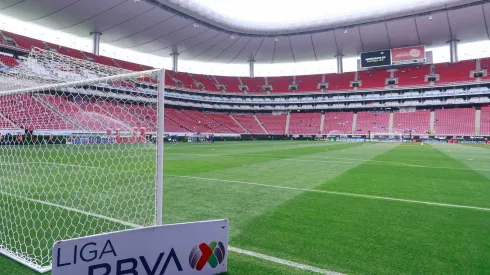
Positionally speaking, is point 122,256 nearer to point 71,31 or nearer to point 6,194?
point 6,194

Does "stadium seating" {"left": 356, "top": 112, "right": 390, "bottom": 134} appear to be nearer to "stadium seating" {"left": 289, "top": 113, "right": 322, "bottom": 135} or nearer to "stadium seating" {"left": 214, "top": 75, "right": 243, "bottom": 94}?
"stadium seating" {"left": 289, "top": 113, "right": 322, "bottom": 135}

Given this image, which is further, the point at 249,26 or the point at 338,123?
the point at 338,123

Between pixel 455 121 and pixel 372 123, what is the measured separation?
39.6ft

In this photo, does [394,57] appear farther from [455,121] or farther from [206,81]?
[206,81]

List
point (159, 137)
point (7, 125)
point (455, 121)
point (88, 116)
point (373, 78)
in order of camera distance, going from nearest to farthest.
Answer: point (159, 137) < point (88, 116) < point (7, 125) < point (455, 121) < point (373, 78)

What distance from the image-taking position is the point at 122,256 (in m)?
2.07

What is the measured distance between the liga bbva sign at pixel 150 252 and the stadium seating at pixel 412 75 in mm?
57183

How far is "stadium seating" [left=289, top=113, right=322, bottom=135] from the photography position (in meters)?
54.1

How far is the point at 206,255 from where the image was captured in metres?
2.49

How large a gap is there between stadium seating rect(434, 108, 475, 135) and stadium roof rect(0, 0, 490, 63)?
11491 mm

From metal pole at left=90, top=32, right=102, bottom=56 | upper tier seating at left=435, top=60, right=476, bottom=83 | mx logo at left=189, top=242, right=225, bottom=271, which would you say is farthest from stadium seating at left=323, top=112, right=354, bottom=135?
mx logo at left=189, top=242, right=225, bottom=271

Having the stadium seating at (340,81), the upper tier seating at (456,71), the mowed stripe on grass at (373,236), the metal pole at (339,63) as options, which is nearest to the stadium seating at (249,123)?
the stadium seating at (340,81)

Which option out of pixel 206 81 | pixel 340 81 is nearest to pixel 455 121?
pixel 340 81

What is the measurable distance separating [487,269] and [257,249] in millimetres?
2229
